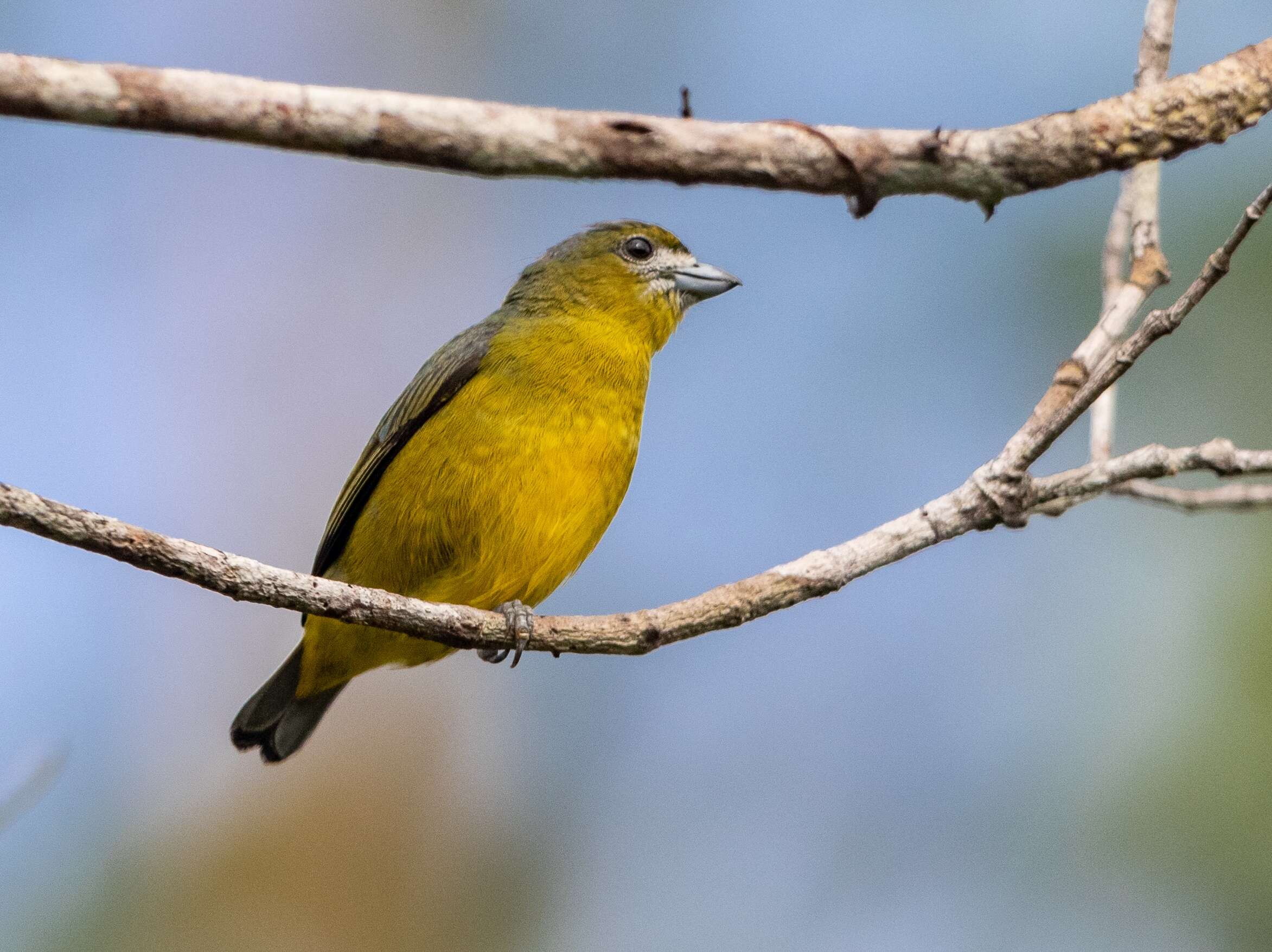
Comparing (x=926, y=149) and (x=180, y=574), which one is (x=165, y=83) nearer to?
(x=180, y=574)

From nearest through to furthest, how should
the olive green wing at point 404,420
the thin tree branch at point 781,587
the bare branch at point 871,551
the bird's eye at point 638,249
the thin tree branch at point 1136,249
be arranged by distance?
the bare branch at point 871,551 → the thin tree branch at point 781,587 → the thin tree branch at point 1136,249 → the olive green wing at point 404,420 → the bird's eye at point 638,249

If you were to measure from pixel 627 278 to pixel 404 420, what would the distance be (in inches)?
41.8

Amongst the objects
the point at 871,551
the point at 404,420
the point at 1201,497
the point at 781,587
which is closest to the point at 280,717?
the point at 404,420

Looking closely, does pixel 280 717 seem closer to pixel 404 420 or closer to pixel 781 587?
pixel 404 420

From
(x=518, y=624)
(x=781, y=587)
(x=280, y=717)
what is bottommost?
(x=280, y=717)

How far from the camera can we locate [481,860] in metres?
7.60

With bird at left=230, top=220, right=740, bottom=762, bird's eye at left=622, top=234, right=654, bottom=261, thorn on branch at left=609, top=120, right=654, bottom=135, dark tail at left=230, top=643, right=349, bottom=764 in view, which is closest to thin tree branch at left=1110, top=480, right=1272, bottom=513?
bird at left=230, top=220, right=740, bottom=762

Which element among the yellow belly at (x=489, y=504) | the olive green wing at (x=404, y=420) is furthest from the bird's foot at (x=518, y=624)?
the olive green wing at (x=404, y=420)

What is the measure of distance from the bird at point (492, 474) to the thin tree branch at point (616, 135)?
1.78 metres

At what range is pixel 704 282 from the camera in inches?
199

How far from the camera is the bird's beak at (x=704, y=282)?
507 cm

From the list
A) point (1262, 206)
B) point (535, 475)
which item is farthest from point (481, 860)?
point (1262, 206)

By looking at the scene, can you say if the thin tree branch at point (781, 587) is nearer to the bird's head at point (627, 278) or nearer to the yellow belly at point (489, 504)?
the yellow belly at point (489, 504)

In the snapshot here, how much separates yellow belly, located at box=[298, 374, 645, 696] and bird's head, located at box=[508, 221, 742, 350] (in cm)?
51
